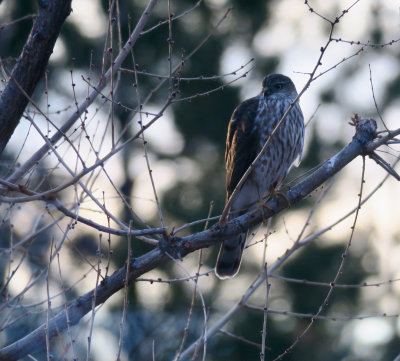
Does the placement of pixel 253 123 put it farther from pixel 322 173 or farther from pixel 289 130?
pixel 322 173

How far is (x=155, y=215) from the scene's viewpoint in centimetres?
1067

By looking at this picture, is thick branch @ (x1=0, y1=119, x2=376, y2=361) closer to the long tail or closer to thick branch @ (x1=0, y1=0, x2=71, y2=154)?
thick branch @ (x1=0, y1=0, x2=71, y2=154)

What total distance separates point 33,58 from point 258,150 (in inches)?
85.2

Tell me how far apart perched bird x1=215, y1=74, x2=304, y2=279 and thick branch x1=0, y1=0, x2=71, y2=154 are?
2051mm

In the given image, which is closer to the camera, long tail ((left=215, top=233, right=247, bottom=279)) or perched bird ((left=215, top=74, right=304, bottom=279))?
perched bird ((left=215, top=74, right=304, bottom=279))

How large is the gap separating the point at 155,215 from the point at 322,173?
6678 mm

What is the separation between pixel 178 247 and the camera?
154 inches

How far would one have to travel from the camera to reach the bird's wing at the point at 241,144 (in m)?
5.41

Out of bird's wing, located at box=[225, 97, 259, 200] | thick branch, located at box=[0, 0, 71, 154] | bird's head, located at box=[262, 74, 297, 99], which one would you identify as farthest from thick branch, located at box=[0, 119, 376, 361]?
bird's head, located at box=[262, 74, 297, 99]

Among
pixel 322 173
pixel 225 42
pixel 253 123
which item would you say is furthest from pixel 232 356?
pixel 322 173

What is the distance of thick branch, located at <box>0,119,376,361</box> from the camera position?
144 inches

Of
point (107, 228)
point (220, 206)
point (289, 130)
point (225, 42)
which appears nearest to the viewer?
point (107, 228)

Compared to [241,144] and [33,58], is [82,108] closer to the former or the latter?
[33,58]

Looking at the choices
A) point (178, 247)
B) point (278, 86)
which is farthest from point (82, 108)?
point (278, 86)
